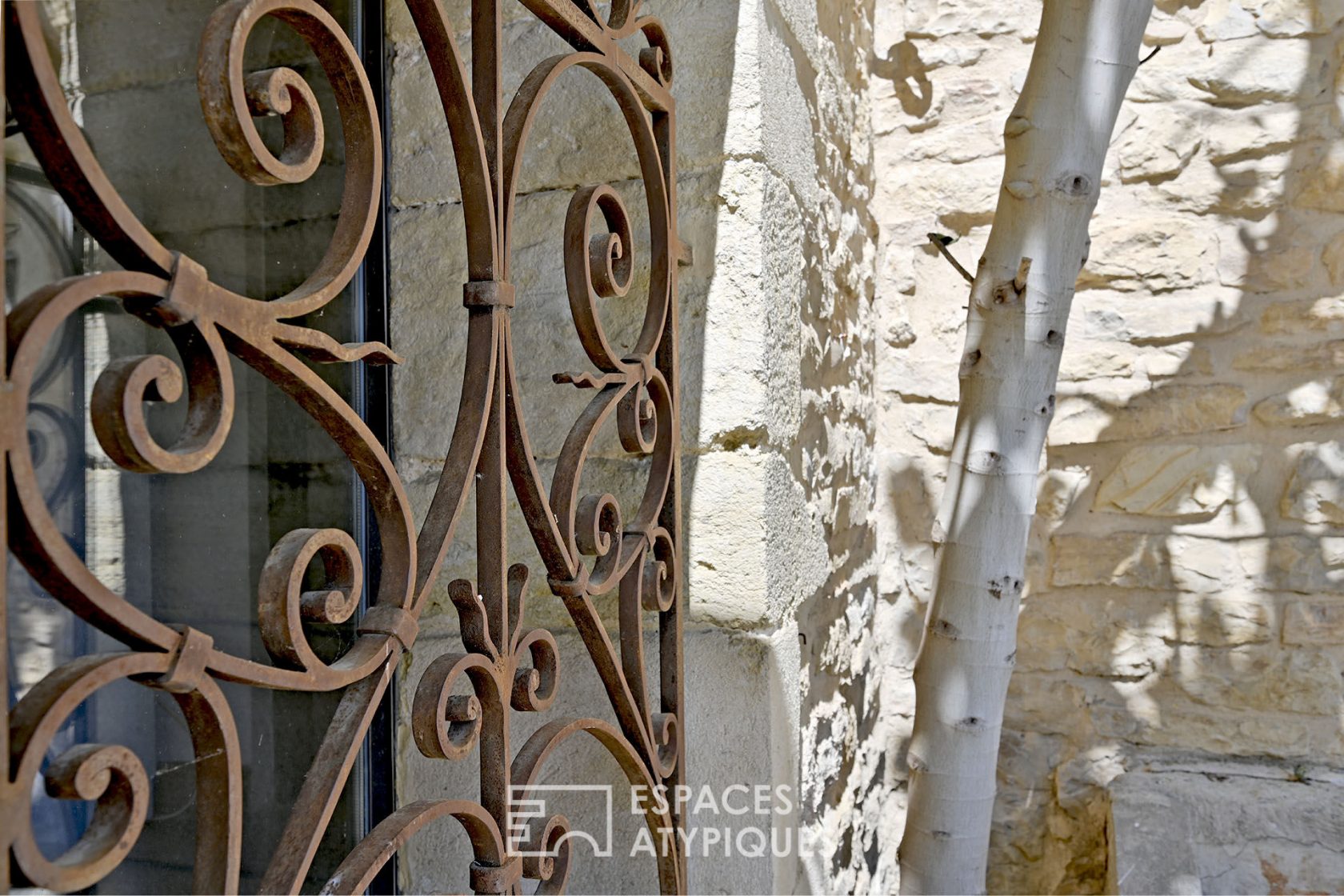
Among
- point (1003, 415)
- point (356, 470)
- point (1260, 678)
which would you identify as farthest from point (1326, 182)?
point (356, 470)

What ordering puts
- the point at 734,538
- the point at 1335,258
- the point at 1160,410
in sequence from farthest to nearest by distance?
the point at 1160,410 < the point at 1335,258 < the point at 734,538

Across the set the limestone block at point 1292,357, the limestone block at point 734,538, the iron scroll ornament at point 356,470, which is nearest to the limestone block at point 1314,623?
the limestone block at point 1292,357

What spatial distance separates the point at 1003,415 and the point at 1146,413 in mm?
886

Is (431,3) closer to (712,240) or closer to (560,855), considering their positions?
(712,240)

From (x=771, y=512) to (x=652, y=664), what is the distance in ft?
0.89

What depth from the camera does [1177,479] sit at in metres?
2.19

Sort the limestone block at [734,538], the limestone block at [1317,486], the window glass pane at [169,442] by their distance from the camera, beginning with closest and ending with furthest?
the window glass pane at [169,442], the limestone block at [734,538], the limestone block at [1317,486]

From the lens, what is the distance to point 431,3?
83 cm

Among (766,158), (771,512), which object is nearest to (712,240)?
(766,158)

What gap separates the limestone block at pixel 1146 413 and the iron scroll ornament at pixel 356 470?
4.33 feet

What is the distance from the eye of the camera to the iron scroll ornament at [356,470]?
0.51 meters

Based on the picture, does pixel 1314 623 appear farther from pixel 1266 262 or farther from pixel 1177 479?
pixel 1266 262

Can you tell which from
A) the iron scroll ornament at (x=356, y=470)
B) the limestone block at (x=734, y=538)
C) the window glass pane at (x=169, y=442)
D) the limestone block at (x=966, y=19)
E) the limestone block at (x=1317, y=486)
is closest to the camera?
the iron scroll ornament at (x=356, y=470)

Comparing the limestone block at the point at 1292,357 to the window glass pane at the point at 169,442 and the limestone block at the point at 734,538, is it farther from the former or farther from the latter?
the window glass pane at the point at 169,442
